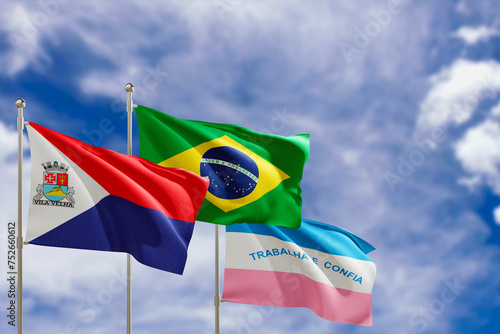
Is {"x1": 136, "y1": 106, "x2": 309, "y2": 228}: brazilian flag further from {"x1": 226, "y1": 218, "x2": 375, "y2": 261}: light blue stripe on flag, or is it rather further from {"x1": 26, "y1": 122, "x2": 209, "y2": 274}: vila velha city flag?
{"x1": 26, "y1": 122, "x2": 209, "y2": 274}: vila velha city flag

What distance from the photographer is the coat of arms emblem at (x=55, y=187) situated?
13.6 meters

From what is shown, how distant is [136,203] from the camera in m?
14.2

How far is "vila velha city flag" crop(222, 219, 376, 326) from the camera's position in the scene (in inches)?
698

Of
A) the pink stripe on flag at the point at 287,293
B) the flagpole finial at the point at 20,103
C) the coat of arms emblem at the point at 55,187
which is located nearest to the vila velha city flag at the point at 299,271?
the pink stripe on flag at the point at 287,293

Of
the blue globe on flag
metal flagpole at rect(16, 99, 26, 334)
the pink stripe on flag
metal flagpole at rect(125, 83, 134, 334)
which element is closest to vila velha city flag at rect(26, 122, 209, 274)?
metal flagpole at rect(16, 99, 26, 334)

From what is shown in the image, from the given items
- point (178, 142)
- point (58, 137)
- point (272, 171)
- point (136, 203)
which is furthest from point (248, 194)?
point (58, 137)

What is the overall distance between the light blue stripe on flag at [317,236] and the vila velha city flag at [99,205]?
11.8ft

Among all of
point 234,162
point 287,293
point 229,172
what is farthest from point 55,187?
point 287,293

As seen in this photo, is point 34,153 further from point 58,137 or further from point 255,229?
point 255,229

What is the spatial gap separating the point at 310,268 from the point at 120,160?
664cm

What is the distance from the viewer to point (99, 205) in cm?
1395

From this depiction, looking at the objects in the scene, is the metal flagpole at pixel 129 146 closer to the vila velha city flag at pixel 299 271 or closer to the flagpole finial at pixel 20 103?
the flagpole finial at pixel 20 103

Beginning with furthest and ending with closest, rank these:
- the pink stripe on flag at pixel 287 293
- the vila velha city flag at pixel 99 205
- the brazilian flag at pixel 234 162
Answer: the pink stripe on flag at pixel 287 293
the brazilian flag at pixel 234 162
the vila velha city flag at pixel 99 205

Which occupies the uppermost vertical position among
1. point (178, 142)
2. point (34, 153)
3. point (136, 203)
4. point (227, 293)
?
point (178, 142)
